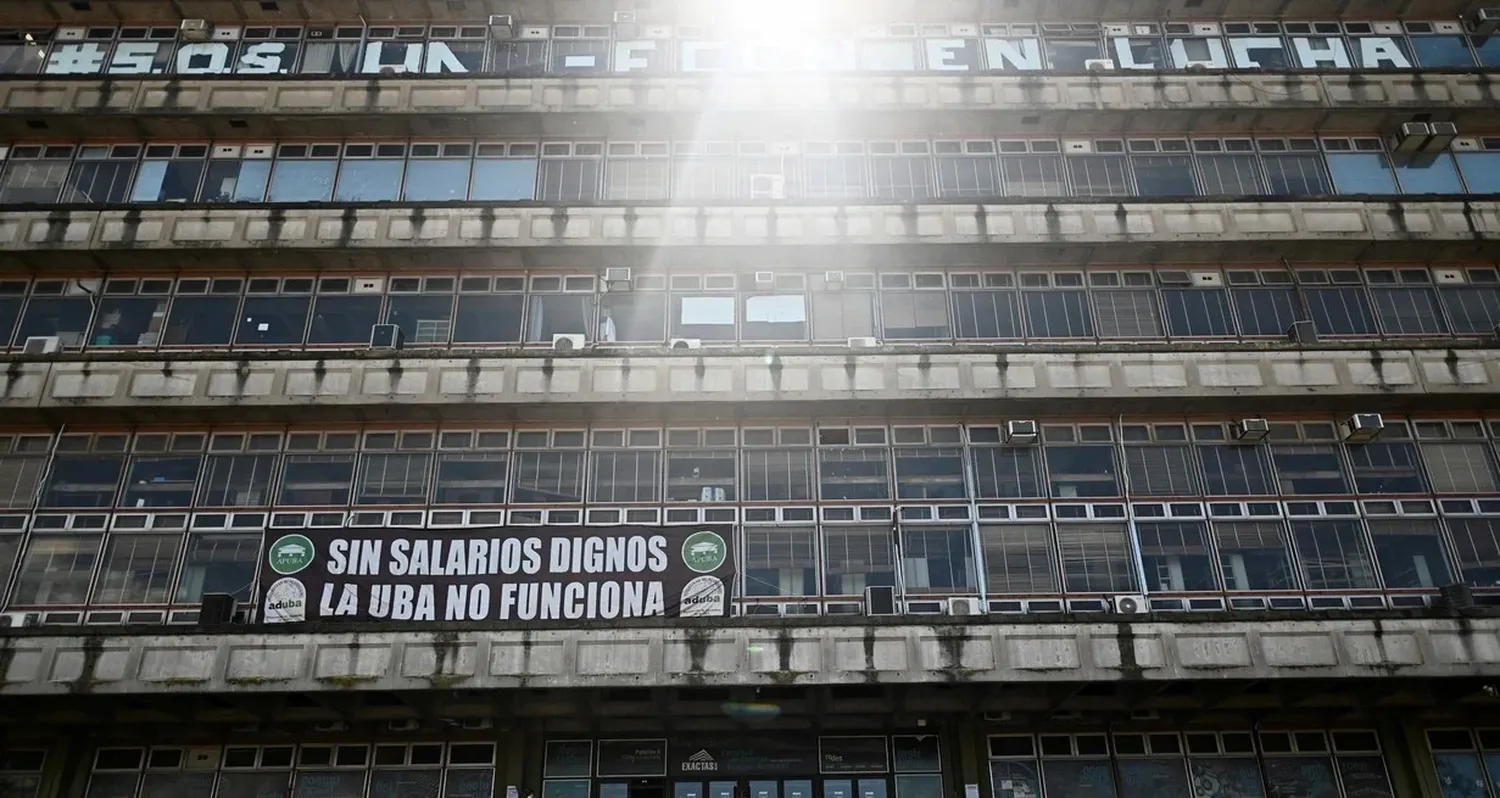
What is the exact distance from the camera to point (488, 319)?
75.3ft

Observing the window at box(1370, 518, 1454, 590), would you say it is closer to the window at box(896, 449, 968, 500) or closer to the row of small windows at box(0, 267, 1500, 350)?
the row of small windows at box(0, 267, 1500, 350)

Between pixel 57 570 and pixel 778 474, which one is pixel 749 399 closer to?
pixel 778 474

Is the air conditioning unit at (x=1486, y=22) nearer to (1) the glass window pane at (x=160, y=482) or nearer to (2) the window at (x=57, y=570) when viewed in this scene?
(1) the glass window pane at (x=160, y=482)

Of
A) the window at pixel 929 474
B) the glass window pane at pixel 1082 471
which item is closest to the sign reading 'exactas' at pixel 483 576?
the window at pixel 929 474

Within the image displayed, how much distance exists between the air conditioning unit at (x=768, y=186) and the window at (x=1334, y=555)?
1307 cm

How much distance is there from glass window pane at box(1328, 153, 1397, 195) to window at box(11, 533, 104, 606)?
93.4 feet

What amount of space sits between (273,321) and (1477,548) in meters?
25.7

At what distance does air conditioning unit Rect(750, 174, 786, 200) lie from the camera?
78.8 feet

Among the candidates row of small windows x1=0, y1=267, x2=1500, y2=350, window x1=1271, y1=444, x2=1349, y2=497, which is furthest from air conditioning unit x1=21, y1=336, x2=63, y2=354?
window x1=1271, y1=444, x2=1349, y2=497

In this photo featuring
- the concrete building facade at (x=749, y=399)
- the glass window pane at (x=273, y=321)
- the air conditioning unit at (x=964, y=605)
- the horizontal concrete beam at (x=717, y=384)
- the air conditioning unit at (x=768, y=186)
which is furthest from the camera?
the air conditioning unit at (x=768, y=186)

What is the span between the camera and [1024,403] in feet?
70.3

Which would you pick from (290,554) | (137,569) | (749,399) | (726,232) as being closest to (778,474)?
(749,399)

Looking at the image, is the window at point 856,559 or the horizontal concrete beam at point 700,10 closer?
the window at point 856,559

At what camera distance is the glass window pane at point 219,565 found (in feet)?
66.3
